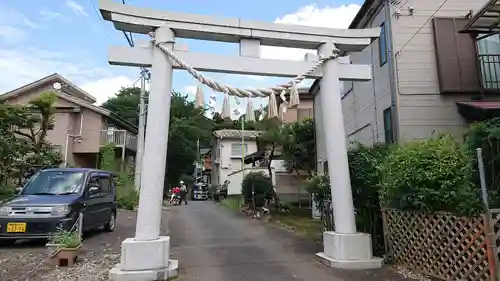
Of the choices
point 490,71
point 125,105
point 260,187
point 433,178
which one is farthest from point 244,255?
point 125,105

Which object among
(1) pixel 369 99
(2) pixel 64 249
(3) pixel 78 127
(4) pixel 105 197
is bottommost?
(2) pixel 64 249

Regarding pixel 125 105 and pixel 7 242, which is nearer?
pixel 7 242

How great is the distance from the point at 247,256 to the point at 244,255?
0.14m

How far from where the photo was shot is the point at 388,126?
32.4 feet

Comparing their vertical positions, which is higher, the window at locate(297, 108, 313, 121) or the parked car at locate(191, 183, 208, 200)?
the window at locate(297, 108, 313, 121)

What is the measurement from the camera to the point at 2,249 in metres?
7.86

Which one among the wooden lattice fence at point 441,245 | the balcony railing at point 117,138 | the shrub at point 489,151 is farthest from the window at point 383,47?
the balcony railing at point 117,138

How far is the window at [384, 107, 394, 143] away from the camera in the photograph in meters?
9.68

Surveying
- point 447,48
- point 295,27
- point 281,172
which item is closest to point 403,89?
point 447,48

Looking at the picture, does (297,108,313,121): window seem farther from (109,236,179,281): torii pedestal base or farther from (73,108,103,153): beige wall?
(109,236,179,281): torii pedestal base

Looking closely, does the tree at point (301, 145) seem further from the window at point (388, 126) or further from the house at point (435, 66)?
the house at point (435, 66)

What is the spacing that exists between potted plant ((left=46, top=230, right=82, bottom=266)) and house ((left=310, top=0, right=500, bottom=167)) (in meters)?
7.71

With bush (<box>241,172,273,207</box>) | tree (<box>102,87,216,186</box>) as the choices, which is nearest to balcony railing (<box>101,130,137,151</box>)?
tree (<box>102,87,216,186</box>)

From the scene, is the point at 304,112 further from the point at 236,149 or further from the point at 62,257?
the point at 62,257
